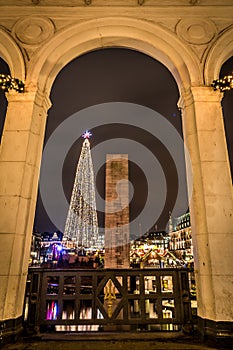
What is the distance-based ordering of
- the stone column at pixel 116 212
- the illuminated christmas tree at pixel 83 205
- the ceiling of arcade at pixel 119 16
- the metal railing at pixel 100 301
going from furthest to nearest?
the illuminated christmas tree at pixel 83 205, the stone column at pixel 116 212, the ceiling of arcade at pixel 119 16, the metal railing at pixel 100 301

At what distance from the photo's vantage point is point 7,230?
3.37 meters

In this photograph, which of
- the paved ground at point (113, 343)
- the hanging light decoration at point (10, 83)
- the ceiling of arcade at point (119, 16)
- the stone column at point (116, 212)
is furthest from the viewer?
the stone column at point (116, 212)

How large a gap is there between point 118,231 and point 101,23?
324 inches

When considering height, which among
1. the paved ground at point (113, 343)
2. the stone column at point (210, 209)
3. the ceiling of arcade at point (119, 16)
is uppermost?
the ceiling of arcade at point (119, 16)

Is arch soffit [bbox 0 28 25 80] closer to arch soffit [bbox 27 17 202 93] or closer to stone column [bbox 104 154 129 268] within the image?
arch soffit [bbox 27 17 202 93]

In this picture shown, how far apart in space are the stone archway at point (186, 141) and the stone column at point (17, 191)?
0.01 metres

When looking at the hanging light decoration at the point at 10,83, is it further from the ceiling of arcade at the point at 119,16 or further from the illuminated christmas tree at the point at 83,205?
the illuminated christmas tree at the point at 83,205

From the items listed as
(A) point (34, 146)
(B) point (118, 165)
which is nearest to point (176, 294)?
(A) point (34, 146)

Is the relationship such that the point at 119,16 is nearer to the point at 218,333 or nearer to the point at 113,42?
the point at 113,42

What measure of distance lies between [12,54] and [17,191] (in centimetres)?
267

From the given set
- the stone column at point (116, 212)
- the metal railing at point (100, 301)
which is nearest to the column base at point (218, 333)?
the metal railing at point (100, 301)

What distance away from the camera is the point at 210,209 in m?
3.48

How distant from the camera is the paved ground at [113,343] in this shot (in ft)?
9.60

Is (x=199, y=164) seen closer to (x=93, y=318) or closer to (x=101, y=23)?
(x=93, y=318)
